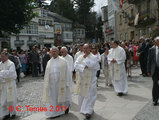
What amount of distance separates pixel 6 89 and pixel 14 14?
11247 mm

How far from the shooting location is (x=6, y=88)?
18.8 feet

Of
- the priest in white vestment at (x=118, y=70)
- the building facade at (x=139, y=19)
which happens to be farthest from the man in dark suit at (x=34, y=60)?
the building facade at (x=139, y=19)

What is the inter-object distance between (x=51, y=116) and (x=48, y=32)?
154 feet

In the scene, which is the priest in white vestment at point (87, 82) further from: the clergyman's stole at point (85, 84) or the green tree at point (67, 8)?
the green tree at point (67, 8)

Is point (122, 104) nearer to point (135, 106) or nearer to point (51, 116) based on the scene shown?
point (135, 106)

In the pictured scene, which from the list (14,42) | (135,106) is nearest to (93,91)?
(135,106)

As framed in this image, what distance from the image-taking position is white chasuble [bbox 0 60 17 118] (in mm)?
5607

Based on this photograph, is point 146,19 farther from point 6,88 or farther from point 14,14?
point 6,88

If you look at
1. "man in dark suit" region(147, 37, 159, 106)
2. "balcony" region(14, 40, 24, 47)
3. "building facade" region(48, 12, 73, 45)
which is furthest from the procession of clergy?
"building facade" region(48, 12, 73, 45)

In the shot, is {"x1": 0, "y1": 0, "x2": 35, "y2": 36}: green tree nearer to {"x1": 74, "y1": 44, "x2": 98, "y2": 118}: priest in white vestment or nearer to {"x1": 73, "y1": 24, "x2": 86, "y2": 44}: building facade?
{"x1": 74, "y1": 44, "x2": 98, "y2": 118}: priest in white vestment

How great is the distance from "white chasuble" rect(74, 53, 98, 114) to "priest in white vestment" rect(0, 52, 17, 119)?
1.80 meters

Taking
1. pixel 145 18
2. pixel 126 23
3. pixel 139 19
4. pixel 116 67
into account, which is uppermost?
pixel 126 23

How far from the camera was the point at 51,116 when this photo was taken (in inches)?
217

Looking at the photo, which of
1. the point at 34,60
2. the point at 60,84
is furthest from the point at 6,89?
the point at 34,60
